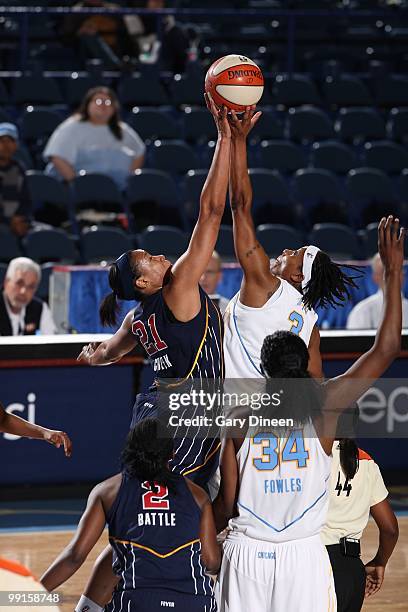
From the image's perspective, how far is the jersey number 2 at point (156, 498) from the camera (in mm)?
4086

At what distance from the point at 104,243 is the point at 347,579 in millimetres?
5846

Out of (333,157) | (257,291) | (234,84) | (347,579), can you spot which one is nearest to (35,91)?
(333,157)

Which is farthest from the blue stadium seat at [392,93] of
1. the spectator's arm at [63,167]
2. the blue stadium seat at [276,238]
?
the spectator's arm at [63,167]

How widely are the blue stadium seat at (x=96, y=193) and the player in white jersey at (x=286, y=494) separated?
6731 mm

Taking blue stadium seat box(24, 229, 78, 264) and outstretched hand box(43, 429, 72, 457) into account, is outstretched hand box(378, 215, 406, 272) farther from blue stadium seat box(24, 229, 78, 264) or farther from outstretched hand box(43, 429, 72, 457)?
blue stadium seat box(24, 229, 78, 264)

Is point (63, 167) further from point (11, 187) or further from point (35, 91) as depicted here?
point (35, 91)

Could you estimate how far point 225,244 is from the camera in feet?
34.7

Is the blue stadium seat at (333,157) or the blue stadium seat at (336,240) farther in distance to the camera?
the blue stadium seat at (333,157)

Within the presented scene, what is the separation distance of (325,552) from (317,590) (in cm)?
15

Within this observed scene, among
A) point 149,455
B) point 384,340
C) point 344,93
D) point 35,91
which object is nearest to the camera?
point 384,340

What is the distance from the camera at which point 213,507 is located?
431 cm

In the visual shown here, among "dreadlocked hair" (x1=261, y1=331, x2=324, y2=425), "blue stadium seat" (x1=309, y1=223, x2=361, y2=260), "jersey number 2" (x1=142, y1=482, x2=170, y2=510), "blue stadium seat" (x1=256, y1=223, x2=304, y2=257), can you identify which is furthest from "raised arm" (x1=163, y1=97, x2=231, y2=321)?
"blue stadium seat" (x1=309, y1=223, x2=361, y2=260)

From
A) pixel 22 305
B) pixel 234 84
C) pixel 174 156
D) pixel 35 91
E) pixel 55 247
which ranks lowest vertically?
pixel 22 305

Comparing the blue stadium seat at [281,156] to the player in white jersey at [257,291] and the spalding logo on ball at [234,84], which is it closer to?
the spalding logo on ball at [234,84]
